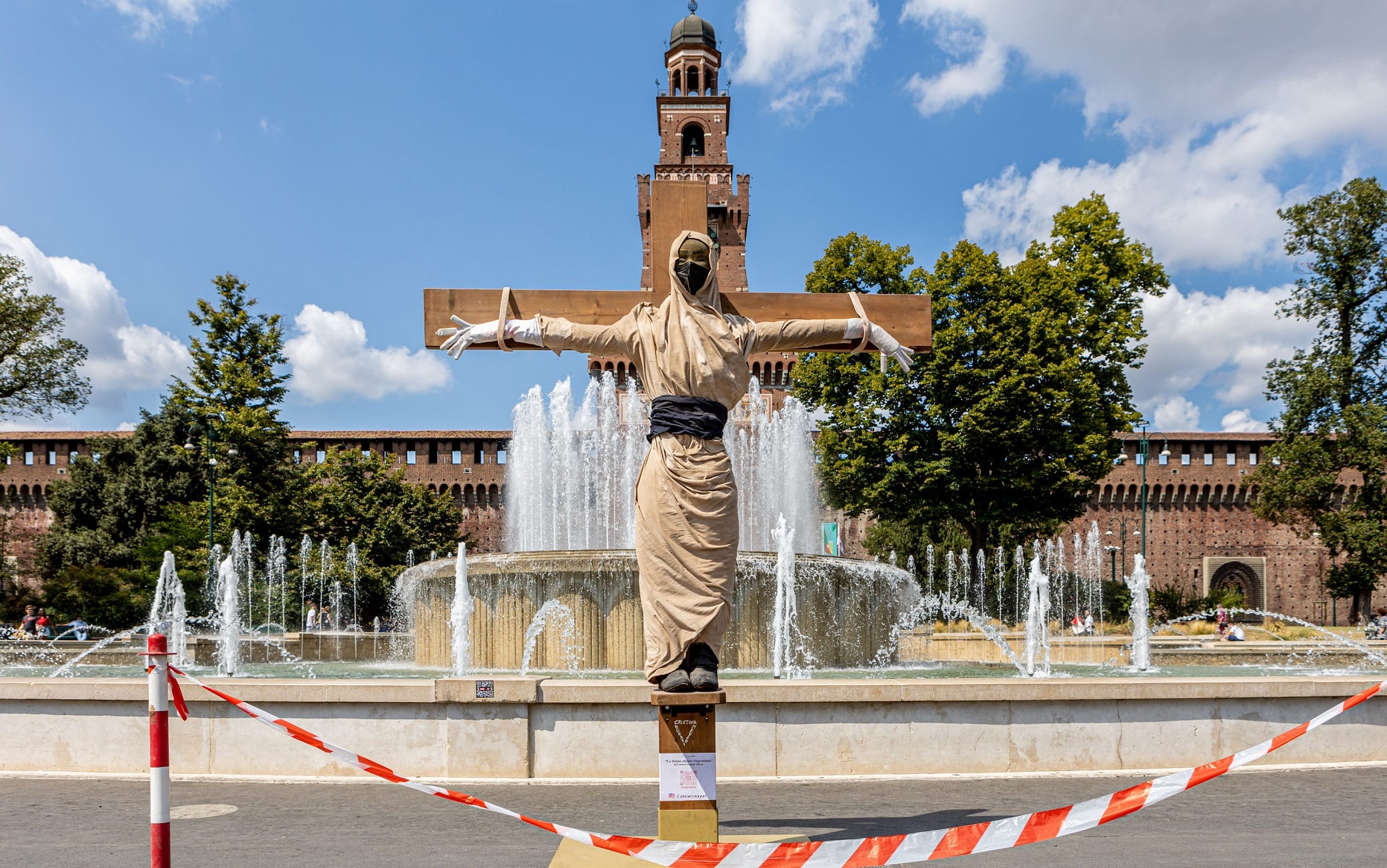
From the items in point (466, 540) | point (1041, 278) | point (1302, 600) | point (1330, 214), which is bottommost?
point (1302, 600)

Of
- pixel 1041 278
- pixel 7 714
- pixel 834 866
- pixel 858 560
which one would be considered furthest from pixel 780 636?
pixel 1041 278

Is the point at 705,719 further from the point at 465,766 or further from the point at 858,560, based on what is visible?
the point at 858,560

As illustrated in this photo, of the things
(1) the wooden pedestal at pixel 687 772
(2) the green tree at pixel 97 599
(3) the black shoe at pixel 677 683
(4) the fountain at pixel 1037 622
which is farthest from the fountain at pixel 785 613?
(2) the green tree at pixel 97 599

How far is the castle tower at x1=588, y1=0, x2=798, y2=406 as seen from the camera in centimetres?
5447

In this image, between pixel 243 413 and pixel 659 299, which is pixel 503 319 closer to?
pixel 659 299

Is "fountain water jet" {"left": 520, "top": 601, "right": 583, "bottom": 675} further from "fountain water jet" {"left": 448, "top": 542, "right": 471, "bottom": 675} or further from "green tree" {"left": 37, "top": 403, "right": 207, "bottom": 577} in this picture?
"green tree" {"left": 37, "top": 403, "right": 207, "bottom": 577}

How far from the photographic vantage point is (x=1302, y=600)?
2322 inches

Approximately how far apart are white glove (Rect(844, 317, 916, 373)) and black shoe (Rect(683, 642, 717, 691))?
1.34m

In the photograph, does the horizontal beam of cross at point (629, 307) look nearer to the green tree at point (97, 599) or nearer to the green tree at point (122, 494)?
the green tree at point (97, 599)

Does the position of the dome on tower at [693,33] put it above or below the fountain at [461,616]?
above

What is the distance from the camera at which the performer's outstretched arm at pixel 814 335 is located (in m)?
4.24

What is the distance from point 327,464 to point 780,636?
121ft

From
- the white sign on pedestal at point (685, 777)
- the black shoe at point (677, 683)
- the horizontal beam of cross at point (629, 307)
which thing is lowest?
the white sign on pedestal at point (685, 777)

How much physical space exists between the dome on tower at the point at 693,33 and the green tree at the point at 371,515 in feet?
88.7
